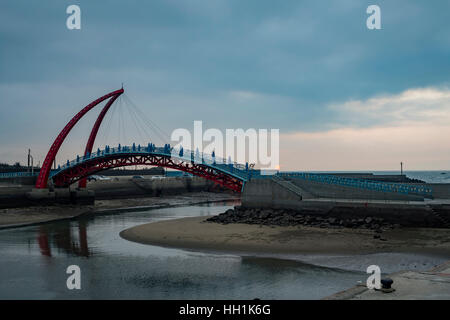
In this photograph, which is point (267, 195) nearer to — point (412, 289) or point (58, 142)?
point (412, 289)

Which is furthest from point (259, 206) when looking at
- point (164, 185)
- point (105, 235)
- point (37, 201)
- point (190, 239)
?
point (164, 185)

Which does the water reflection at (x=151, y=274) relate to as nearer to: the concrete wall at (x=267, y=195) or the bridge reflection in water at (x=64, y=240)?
the bridge reflection in water at (x=64, y=240)

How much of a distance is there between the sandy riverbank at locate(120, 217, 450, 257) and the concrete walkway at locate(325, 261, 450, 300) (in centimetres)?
924

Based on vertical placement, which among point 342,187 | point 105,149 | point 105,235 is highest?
point 105,149

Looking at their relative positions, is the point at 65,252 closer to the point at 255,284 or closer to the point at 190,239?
the point at 190,239

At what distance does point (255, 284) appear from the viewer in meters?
17.8

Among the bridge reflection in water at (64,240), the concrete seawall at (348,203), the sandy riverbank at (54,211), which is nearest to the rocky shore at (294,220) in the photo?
the concrete seawall at (348,203)

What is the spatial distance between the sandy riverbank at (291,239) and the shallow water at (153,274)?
87.7 inches

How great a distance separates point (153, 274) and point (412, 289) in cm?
1198

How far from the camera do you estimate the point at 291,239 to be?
28.1 m

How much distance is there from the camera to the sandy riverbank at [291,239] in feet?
81.8

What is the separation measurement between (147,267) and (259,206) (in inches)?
817

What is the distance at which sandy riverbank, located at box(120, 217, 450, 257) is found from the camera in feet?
81.8

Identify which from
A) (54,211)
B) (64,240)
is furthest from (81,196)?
(64,240)
